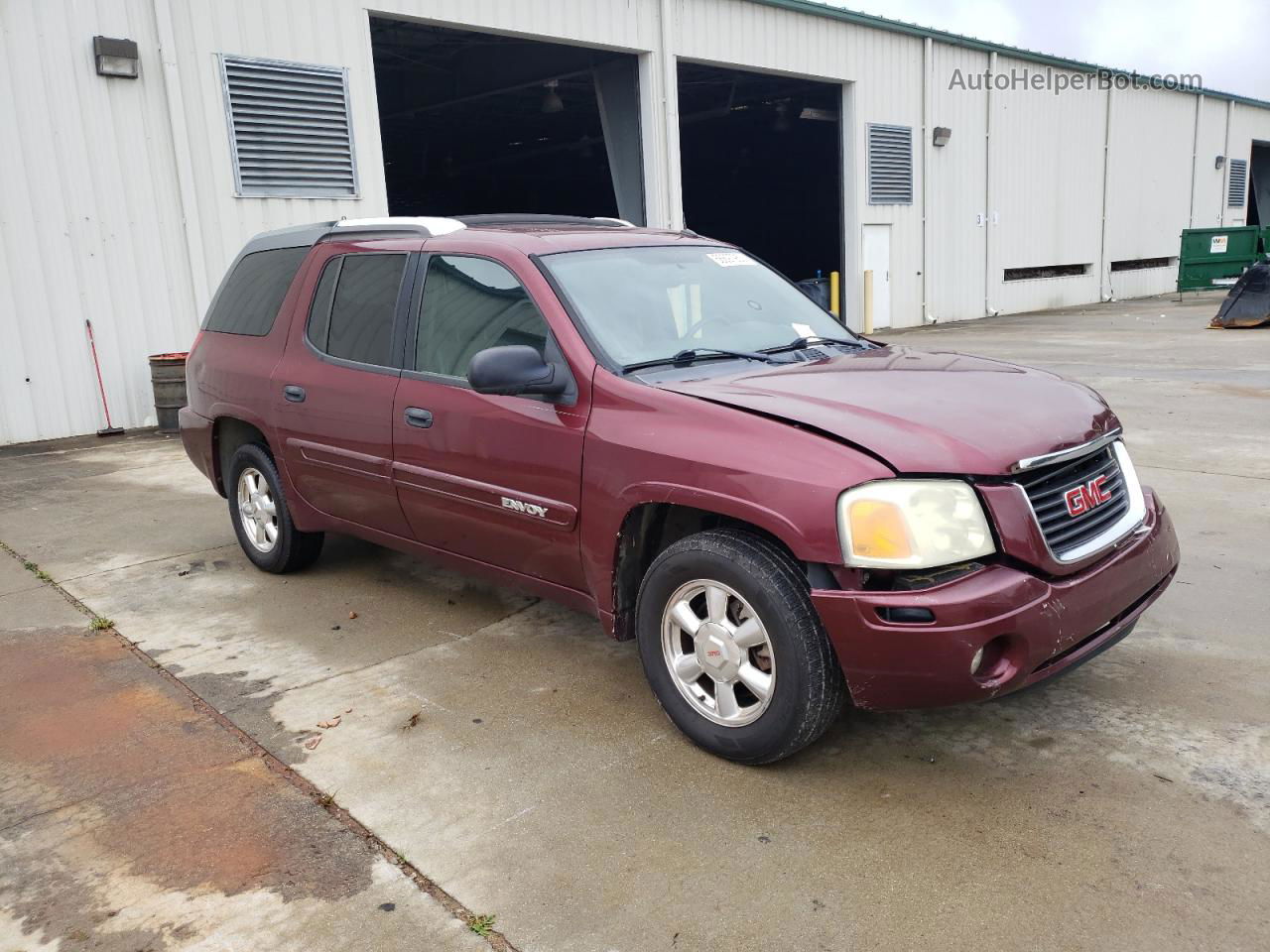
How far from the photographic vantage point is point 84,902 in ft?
8.84

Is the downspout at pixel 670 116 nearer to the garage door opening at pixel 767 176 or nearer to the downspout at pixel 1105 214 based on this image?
the garage door opening at pixel 767 176

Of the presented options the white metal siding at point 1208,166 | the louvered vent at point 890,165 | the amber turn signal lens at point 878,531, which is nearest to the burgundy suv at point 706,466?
the amber turn signal lens at point 878,531

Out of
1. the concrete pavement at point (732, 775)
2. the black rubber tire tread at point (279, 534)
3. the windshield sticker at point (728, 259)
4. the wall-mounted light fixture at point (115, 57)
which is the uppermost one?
the wall-mounted light fixture at point (115, 57)

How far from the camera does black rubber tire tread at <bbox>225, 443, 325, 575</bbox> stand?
5.25 m

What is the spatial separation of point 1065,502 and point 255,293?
4.18 metres

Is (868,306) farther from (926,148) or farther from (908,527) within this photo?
(908,527)

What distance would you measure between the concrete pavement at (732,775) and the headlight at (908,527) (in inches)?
30.6

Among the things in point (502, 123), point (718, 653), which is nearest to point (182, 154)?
point (718, 653)

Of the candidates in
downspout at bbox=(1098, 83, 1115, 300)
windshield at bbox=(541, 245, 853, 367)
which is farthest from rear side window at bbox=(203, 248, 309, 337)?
downspout at bbox=(1098, 83, 1115, 300)

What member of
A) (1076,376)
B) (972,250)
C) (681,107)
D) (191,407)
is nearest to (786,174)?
(681,107)

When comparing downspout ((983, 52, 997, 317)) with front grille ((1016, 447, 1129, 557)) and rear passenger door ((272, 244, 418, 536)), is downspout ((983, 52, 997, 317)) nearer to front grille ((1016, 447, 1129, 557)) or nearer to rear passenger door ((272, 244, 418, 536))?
rear passenger door ((272, 244, 418, 536))

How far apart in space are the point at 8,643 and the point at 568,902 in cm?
334

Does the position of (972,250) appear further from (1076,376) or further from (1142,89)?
(1076,376)

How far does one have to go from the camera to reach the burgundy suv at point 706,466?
2879 mm
